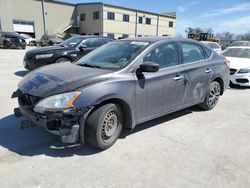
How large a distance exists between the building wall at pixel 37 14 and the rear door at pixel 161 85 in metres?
37.9

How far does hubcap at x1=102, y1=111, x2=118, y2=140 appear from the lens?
10.7ft

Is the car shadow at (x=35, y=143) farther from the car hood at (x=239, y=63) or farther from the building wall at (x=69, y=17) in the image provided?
the building wall at (x=69, y=17)

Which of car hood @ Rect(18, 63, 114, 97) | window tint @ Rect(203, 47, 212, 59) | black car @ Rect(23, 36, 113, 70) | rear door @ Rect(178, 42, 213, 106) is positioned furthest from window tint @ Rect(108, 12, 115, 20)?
car hood @ Rect(18, 63, 114, 97)

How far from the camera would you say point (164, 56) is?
157 inches

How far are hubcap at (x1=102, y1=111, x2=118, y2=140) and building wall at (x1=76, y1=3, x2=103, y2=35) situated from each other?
130 feet

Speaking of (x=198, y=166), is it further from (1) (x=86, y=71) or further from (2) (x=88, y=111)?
(1) (x=86, y=71)

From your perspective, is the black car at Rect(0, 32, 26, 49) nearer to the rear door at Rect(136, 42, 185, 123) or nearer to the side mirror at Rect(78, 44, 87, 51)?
the side mirror at Rect(78, 44, 87, 51)

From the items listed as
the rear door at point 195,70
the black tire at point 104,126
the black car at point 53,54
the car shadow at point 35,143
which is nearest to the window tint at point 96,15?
the black car at point 53,54

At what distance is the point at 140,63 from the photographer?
3562mm

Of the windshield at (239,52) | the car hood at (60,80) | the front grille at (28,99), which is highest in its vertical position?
the windshield at (239,52)

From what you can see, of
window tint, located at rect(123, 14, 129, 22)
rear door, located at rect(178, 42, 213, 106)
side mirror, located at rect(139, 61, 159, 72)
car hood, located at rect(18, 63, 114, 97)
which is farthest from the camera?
window tint, located at rect(123, 14, 129, 22)

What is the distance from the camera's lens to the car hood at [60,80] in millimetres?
2971

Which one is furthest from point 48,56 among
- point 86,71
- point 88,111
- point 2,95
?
point 88,111

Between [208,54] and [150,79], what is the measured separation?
2.08m
